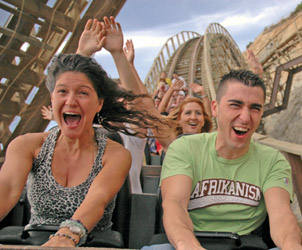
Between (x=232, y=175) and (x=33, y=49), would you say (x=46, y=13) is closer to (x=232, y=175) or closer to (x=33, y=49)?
(x=33, y=49)

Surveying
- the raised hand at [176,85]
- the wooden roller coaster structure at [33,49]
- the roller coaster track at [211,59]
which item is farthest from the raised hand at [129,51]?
the roller coaster track at [211,59]

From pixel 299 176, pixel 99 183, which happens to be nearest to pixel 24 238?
pixel 99 183

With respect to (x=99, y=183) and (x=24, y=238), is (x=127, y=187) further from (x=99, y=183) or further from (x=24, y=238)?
(x=24, y=238)

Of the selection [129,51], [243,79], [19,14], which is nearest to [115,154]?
[243,79]

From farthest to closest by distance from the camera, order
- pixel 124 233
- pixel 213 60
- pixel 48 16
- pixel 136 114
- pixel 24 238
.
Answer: pixel 213 60
pixel 48 16
pixel 136 114
pixel 124 233
pixel 24 238

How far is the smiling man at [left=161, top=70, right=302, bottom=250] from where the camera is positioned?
3.99 feet

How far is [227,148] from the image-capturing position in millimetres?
1300

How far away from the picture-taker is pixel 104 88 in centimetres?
139

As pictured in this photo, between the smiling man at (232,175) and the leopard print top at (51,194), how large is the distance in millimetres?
266

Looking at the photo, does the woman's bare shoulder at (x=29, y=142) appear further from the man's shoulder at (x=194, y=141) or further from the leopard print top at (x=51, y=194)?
the man's shoulder at (x=194, y=141)

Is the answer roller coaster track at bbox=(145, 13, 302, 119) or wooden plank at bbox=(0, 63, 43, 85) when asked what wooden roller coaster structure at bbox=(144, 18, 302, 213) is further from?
wooden plank at bbox=(0, 63, 43, 85)

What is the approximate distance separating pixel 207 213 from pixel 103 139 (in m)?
0.49

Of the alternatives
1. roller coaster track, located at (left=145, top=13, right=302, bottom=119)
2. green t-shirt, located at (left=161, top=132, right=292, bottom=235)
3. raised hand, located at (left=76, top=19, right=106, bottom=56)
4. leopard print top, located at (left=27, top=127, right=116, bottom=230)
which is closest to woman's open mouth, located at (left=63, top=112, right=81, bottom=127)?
leopard print top, located at (left=27, top=127, right=116, bottom=230)

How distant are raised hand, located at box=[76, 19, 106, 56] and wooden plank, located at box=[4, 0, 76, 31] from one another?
0.80 meters
